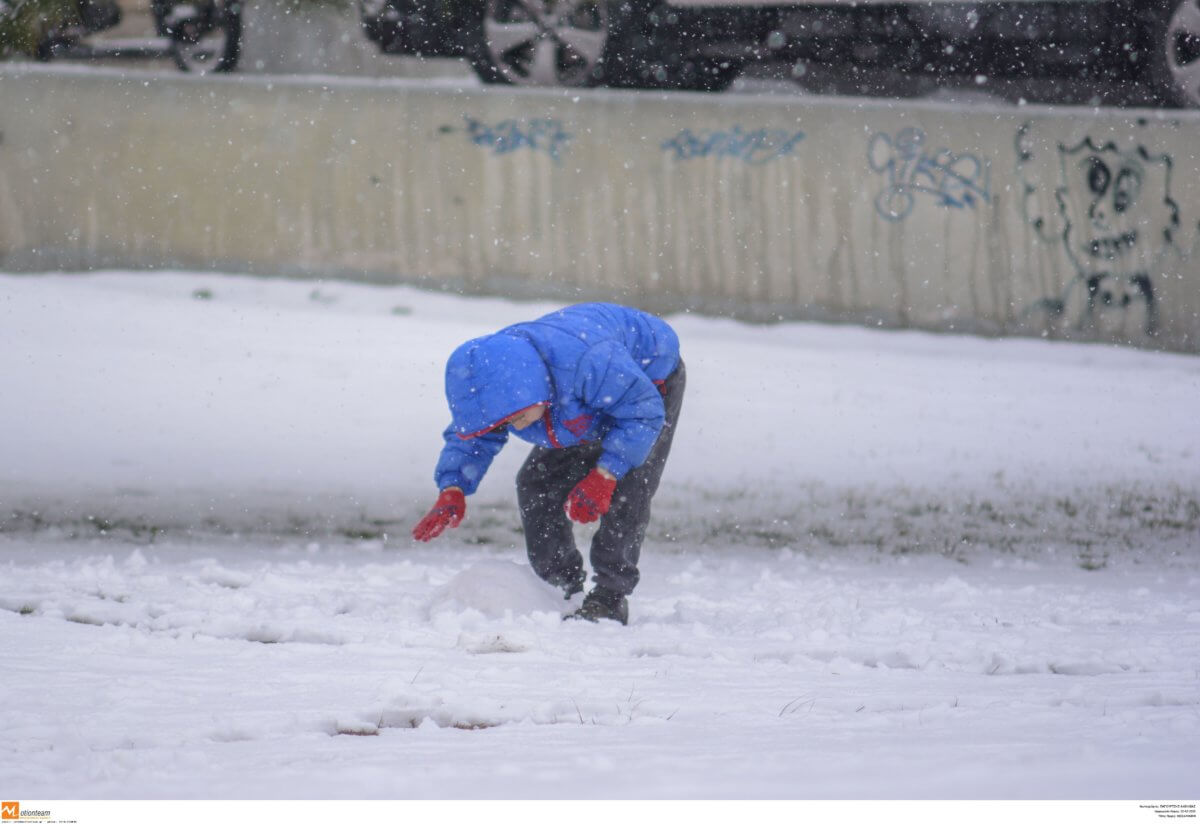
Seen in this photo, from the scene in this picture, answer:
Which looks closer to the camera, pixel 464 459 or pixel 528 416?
pixel 528 416

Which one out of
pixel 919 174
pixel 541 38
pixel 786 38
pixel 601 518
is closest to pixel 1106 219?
pixel 919 174

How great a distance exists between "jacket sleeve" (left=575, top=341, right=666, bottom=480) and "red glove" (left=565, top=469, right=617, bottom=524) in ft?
0.12

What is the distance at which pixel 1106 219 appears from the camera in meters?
8.84

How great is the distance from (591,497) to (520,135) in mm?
5833

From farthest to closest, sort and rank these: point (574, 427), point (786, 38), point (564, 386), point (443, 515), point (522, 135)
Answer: point (786, 38), point (522, 135), point (443, 515), point (574, 427), point (564, 386)

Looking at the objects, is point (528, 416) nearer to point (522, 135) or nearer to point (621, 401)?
point (621, 401)

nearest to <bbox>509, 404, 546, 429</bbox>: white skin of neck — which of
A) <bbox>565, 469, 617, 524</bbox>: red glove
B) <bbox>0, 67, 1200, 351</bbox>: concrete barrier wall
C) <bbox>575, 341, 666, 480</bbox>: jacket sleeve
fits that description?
<bbox>575, 341, 666, 480</bbox>: jacket sleeve

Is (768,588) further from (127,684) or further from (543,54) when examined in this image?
(543,54)

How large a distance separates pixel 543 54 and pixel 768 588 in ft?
20.4

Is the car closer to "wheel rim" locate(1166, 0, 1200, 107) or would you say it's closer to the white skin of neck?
"wheel rim" locate(1166, 0, 1200, 107)

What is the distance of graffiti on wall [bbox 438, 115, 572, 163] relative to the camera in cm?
925

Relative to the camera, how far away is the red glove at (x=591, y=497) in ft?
12.8

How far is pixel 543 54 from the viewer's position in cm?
993

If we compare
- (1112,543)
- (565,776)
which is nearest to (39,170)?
(1112,543)
